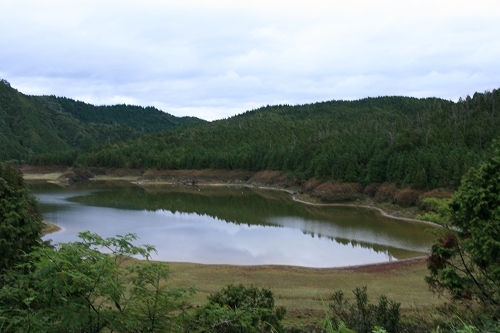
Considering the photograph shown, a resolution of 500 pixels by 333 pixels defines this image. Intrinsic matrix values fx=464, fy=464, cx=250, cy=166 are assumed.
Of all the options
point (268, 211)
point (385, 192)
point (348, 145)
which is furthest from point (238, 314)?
point (348, 145)

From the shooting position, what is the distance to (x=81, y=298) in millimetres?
5688

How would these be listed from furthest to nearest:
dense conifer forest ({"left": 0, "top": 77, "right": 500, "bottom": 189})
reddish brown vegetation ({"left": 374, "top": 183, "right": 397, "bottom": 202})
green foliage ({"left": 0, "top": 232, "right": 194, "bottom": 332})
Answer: dense conifer forest ({"left": 0, "top": 77, "right": 500, "bottom": 189}) < reddish brown vegetation ({"left": 374, "top": 183, "right": 397, "bottom": 202}) < green foliage ({"left": 0, "top": 232, "right": 194, "bottom": 332})

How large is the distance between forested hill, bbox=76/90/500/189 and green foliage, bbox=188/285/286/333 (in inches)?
1609

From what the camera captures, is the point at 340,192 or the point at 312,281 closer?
the point at 312,281

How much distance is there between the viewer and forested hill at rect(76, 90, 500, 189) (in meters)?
56.6

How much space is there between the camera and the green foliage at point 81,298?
539 cm

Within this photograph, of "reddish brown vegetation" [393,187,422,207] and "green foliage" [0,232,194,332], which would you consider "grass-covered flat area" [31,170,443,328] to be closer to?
"green foliage" [0,232,194,332]

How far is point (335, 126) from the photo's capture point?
123188 mm

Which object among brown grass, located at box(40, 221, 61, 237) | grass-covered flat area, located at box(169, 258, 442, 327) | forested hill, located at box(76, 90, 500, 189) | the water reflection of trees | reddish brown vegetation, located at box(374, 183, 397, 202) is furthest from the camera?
forested hill, located at box(76, 90, 500, 189)

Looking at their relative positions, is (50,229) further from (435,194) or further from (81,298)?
(81,298)

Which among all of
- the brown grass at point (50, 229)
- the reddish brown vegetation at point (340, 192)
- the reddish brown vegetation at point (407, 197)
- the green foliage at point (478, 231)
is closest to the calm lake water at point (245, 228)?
the brown grass at point (50, 229)

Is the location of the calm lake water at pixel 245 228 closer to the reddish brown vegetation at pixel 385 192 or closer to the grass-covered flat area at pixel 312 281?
the grass-covered flat area at pixel 312 281

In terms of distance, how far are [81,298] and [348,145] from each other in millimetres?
72997

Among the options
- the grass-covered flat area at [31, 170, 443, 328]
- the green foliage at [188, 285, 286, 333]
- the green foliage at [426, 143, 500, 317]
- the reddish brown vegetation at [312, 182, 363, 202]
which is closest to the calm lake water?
the grass-covered flat area at [31, 170, 443, 328]
